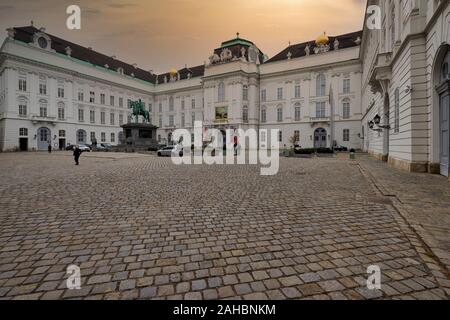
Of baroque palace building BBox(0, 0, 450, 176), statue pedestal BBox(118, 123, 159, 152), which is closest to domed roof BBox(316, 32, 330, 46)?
baroque palace building BBox(0, 0, 450, 176)

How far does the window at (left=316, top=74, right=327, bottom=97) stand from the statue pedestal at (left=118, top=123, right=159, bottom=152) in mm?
33276

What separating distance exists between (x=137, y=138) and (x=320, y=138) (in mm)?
34269

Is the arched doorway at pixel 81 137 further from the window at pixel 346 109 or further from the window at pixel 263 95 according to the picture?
the window at pixel 346 109

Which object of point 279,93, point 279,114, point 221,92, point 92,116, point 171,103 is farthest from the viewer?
point 171,103

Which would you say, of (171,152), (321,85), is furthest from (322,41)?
(171,152)

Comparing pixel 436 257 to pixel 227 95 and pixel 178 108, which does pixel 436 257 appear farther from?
pixel 178 108

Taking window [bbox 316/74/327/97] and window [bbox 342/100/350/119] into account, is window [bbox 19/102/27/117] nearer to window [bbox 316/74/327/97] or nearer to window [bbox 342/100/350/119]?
window [bbox 316/74/327/97]

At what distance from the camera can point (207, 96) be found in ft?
196

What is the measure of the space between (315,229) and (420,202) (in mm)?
3753

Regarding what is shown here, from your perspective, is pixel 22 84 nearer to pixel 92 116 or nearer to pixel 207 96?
pixel 92 116

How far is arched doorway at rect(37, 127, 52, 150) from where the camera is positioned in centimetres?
4962

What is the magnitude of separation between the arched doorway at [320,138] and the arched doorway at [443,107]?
38.2 meters
